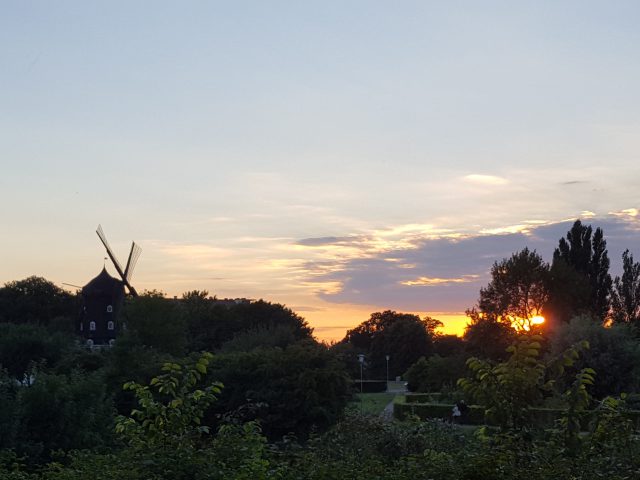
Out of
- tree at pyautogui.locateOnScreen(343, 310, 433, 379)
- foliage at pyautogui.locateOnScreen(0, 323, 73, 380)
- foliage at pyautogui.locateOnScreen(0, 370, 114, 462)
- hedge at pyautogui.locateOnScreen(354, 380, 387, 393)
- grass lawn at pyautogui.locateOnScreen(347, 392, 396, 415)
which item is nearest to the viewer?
foliage at pyautogui.locateOnScreen(0, 370, 114, 462)

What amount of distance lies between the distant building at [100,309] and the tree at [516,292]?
44898 mm

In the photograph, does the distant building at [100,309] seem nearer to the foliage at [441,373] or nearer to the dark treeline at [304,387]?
the dark treeline at [304,387]

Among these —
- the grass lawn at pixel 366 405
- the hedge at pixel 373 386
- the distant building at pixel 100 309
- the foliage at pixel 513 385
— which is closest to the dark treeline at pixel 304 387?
the foliage at pixel 513 385

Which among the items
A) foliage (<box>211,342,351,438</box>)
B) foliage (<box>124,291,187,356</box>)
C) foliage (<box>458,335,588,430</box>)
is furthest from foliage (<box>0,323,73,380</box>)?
foliage (<box>458,335,588,430</box>)

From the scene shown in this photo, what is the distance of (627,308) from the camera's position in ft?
197

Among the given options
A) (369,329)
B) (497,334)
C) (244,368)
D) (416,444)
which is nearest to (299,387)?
(244,368)

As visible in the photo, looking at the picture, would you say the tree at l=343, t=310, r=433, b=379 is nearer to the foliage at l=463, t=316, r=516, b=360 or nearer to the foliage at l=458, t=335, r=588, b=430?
the foliage at l=463, t=316, r=516, b=360

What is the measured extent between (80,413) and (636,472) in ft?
63.7

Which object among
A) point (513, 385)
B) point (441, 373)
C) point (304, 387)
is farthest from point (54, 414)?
point (441, 373)

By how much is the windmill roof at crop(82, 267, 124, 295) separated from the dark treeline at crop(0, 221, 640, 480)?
3757mm

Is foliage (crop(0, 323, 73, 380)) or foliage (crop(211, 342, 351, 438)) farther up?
foliage (crop(0, 323, 73, 380))

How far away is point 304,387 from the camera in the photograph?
104 feet

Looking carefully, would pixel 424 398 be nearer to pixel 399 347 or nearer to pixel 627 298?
pixel 627 298

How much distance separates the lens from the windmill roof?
90.2m
